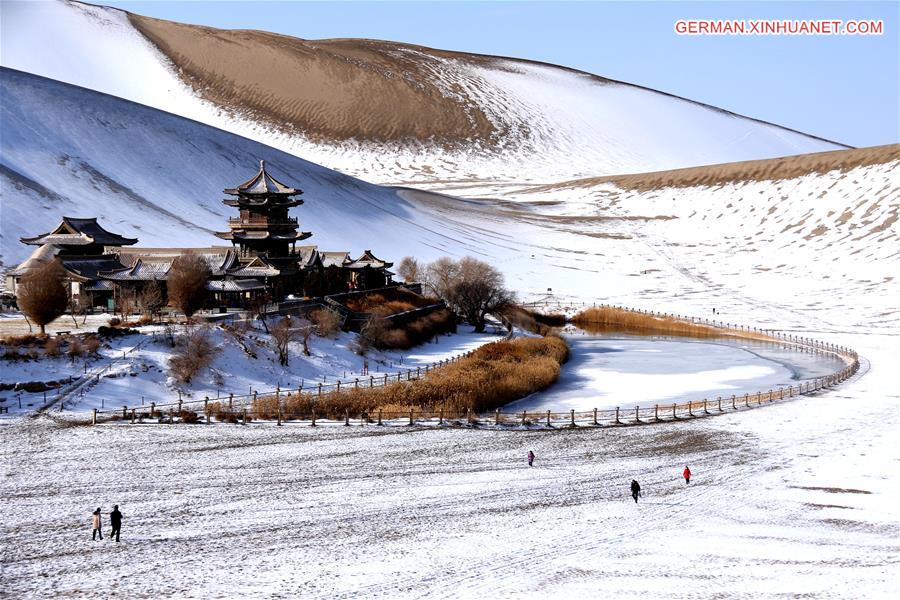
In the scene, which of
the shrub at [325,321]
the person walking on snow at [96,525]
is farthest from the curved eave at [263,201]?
the person walking on snow at [96,525]

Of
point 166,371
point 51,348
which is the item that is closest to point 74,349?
point 51,348

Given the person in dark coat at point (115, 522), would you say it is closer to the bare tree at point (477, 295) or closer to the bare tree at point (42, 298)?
the bare tree at point (42, 298)

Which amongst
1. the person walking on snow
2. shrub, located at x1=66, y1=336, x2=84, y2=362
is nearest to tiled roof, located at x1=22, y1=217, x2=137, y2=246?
shrub, located at x1=66, y1=336, x2=84, y2=362

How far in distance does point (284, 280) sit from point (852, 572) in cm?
4433

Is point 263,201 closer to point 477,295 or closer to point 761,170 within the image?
point 477,295

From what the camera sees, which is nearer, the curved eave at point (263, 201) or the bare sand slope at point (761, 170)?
the curved eave at point (263, 201)

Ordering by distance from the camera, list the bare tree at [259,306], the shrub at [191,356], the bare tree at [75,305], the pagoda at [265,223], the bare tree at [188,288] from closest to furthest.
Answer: the shrub at [191,356], the bare tree at [259,306], the bare tree at [188,288], the bare tree at [75,305], the pagoda at [265,223]

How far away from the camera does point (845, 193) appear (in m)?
105

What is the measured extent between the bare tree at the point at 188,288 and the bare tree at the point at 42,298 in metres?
5.69

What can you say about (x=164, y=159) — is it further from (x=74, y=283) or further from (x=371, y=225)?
(x=74, y=283)

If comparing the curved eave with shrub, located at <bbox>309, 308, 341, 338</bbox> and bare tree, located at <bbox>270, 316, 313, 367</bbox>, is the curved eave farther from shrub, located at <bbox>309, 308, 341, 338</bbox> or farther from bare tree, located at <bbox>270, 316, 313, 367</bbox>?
bare tree, located at <bbox>270, 316, 313, 367</bbox>

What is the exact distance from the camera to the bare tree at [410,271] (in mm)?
80125

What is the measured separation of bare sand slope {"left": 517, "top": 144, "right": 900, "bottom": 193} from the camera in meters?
114

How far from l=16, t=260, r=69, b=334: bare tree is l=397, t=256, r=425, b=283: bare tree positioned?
125ft
